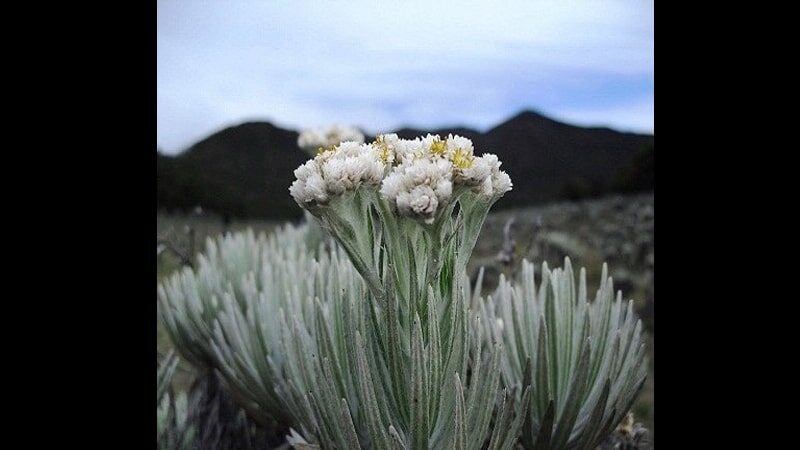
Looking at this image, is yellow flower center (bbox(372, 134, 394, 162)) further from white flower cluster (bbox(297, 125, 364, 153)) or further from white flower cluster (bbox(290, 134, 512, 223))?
white flower cluster (bbox(297, 125, 364, 153))

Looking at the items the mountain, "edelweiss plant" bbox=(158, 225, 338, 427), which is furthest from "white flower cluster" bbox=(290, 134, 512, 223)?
the mountain

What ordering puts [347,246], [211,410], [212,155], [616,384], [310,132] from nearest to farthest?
[347,246] < [616,384] < [211,410] < [310,132] < [212,155]

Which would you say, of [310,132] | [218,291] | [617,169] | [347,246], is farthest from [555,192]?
[347,246]

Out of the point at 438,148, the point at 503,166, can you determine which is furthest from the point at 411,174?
the point at 503,166

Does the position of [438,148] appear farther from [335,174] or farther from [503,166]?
[503,166]

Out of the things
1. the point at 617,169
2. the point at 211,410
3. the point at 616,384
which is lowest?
the point at 211,410
